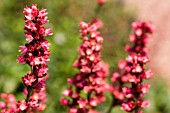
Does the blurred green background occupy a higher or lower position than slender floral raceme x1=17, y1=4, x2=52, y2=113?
higher

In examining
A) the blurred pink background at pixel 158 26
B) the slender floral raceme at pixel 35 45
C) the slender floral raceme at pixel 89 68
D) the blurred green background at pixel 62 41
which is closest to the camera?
the slender floral raceme at pixel 35 45

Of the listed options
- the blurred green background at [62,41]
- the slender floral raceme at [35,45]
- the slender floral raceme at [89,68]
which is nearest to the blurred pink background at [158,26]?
the blurred green background at [62,41]

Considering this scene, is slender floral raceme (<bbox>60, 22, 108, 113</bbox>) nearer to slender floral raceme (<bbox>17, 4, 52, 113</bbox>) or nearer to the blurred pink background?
slender floral raceme (<bbox>17, 4, 52, 113</bbox>)

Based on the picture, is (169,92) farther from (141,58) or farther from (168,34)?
(141,58)

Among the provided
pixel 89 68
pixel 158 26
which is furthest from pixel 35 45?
pixel 158 26

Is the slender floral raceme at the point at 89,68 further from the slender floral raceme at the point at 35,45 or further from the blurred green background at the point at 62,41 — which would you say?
the blurred green background at the point at 62,41

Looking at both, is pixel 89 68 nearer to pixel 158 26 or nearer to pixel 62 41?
pixel 62 41

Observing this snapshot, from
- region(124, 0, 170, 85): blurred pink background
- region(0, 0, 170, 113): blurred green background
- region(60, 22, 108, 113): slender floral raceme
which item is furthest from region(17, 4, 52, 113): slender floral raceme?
region(124, 0, 170, 85): blurred pink background

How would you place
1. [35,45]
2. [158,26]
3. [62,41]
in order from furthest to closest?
[158,26], [62,41], [35,45]
